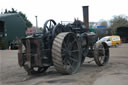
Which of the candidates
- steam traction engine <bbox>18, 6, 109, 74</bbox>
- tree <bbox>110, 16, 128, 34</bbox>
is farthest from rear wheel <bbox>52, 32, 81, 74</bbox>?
tree <bbox>110, 16, 128, 34</bbox>

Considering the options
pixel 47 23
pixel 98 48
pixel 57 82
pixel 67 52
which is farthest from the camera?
pixel 98 48

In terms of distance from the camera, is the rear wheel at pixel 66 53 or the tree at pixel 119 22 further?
the tree at pixel 119 22

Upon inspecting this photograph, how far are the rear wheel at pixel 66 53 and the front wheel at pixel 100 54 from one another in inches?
63.6

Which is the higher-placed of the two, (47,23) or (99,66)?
(47,23)

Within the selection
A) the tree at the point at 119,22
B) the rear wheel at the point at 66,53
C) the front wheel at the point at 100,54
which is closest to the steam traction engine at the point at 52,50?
the rear wheel at the point at 66,53

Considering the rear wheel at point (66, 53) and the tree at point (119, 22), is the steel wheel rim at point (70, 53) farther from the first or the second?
the tree at point (119, 22)

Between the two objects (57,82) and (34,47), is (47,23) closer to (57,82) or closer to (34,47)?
(34,47)

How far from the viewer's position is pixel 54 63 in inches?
300

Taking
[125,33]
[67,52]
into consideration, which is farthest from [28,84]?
[125,33]

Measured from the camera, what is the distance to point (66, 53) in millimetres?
8117

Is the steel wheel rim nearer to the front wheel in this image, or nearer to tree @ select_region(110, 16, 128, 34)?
the front wheel

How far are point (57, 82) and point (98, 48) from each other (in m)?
4.15

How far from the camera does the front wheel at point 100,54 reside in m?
10.3

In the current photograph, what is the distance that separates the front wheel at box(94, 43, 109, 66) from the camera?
1026cm
